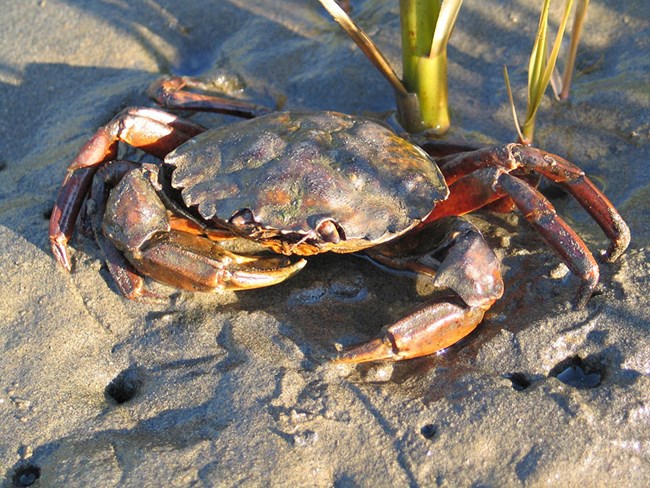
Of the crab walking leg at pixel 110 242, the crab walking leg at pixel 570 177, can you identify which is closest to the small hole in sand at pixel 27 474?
the crab walking leg at pixel 110 242

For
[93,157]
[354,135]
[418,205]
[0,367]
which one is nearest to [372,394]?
[418,205]

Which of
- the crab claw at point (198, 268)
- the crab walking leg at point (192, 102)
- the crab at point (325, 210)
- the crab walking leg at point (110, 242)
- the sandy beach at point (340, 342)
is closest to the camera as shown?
the sandy beach at point (340, 342)

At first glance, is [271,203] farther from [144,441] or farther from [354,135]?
[144,441]

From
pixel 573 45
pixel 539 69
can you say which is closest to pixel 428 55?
pixel 539 69

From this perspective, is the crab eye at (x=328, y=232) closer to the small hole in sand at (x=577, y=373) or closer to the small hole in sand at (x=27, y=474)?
the small hole in sand at (x=577, y=373)

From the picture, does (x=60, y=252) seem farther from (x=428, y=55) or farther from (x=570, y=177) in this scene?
(x=570, y=177)

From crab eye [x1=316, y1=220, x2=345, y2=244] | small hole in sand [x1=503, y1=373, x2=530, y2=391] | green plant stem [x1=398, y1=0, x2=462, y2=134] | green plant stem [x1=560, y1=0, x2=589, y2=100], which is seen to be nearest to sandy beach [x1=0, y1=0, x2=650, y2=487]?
small hole in sand [x1=503, y1=373, x2=530, y2=391]
